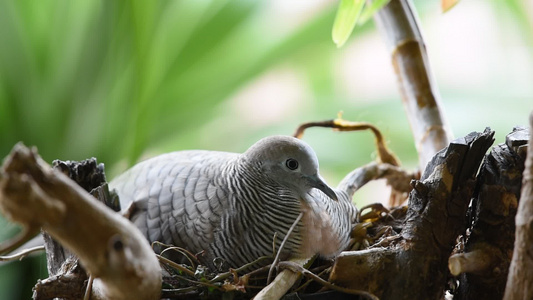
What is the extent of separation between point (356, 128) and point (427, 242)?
478 mm

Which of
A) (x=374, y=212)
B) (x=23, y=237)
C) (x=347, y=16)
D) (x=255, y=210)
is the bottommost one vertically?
(x=374, y=212)

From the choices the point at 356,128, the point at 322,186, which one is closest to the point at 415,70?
the point at 356,128

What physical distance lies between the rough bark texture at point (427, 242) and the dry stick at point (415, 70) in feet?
1.25

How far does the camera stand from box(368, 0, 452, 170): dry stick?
3.87 feet

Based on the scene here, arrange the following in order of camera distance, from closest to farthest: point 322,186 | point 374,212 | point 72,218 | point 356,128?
point 72,218, point 322,186, point 374,212, point 356,128

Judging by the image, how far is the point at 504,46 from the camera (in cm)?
164

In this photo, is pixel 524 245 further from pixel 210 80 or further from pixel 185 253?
pixel 210 80

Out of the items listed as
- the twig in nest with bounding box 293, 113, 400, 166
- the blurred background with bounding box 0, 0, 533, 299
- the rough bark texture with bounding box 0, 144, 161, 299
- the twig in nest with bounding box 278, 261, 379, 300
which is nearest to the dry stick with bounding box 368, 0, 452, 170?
the twig in nest with bounding box 293, 113, 400, 166

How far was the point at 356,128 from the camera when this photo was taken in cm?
122

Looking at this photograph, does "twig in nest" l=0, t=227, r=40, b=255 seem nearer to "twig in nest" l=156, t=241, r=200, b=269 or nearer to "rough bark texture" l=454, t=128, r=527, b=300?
"twig in nest" l=156, t=241, r=200, b=269

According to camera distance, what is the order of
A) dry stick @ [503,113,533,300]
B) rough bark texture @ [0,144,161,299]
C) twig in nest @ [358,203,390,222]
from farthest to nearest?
1. twig in nest @ [358,203,390,222]
2. dry stick @ [503,113,533,300]
3. rough bark texture @ [0,144,161,299]

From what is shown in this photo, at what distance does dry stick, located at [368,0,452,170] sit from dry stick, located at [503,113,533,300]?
56 centimetres

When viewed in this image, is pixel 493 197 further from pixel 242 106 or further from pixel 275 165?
pixel 242 106

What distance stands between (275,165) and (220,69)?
0.61 metres
